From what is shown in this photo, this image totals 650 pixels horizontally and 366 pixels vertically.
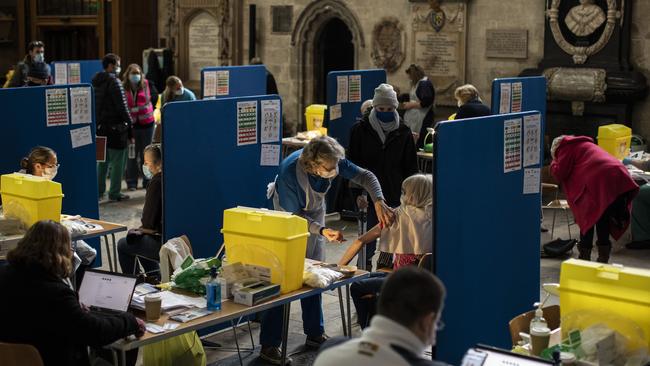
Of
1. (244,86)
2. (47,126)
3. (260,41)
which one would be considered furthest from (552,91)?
(47,126)

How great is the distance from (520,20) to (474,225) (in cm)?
817

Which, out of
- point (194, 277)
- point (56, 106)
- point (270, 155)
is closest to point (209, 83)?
point (56, 106)

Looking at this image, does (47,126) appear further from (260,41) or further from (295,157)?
(260,41)

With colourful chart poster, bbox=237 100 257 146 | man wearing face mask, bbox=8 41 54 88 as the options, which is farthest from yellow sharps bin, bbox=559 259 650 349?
man wearing face mask, bbox=8 41 54 88

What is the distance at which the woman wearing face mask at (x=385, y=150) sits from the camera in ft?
25.1

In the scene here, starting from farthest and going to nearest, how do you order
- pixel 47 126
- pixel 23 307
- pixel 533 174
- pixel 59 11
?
pixel 59 11 < pixel 47 126 < pixel 533 174 < pixel 23 307

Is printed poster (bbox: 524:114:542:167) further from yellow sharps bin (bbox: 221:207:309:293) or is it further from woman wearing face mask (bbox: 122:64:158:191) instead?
woman wearing face mask (bbox: 122:64:158:191)

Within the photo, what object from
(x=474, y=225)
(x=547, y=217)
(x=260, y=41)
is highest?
(x=260, y=41)

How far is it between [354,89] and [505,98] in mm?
2029

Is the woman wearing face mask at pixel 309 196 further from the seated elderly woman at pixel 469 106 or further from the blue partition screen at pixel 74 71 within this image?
the blue partition screen at pixel 74 71

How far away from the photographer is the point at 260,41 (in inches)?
641

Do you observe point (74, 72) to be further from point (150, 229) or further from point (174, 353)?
point (174, 353)

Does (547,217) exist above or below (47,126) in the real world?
below

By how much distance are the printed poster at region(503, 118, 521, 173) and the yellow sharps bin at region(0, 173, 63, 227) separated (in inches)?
110
